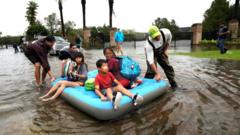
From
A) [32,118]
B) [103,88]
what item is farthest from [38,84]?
[103,88]

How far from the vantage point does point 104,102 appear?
3.91 metres

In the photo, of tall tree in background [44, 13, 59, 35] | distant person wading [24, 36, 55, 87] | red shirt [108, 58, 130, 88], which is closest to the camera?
red shirt [108, 58, 130, 88]

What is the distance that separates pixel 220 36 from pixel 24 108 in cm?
1081

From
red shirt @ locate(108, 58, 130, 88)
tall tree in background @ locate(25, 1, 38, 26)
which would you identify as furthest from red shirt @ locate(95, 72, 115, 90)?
tall tree in background @ locate(25, 1, 38, 26)

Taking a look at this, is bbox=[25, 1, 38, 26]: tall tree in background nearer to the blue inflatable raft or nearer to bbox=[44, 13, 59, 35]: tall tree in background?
bbox=[44, 13, 59, 35]: tall tree in background

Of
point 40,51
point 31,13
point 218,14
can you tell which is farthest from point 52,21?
point 40,51

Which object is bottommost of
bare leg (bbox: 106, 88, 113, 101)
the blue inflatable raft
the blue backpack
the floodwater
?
the floodwater

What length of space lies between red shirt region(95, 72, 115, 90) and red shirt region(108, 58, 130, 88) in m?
0.37

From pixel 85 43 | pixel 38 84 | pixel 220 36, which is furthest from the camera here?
pixel 85 43

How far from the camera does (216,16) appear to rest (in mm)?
39531

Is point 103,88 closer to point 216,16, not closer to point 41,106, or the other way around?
point 41,106

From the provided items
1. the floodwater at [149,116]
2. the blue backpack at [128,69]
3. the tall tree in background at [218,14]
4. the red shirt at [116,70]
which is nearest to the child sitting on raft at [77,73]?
the floodwater at [149,116]

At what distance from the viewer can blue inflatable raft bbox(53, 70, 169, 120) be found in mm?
3870

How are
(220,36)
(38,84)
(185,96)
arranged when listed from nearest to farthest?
(185,96), (38,84), (220,36)
